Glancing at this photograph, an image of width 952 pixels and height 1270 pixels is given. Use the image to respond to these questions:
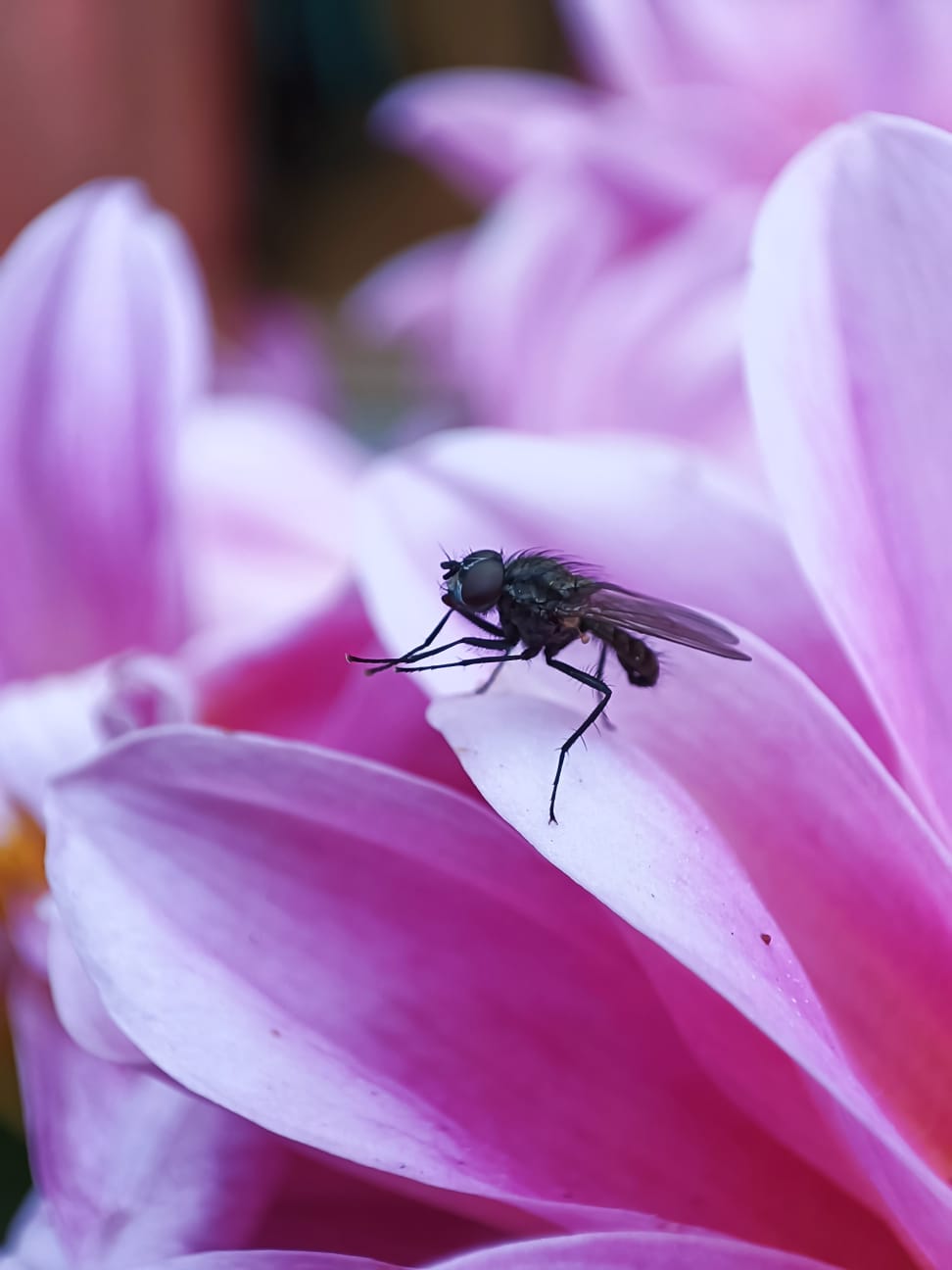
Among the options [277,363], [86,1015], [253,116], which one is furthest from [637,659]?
[253,116]

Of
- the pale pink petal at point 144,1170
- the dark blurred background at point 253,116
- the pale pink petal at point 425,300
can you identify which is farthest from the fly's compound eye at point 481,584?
the dark blurred background at point 253,116

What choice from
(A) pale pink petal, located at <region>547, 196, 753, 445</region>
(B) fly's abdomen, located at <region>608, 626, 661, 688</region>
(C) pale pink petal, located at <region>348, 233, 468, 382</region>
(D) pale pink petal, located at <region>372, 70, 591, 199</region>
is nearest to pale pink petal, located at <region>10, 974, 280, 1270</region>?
(B) fly's abdomen, located at <region>608, 626, 661, 688</region>

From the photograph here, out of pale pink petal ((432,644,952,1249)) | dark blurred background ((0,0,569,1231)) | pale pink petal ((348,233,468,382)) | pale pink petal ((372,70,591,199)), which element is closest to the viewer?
pale pink petal ((432,644,952,1249))

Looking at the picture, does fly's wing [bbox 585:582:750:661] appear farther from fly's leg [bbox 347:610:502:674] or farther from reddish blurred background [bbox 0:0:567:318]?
reddish blurred background [bbox 0:0:567:318]

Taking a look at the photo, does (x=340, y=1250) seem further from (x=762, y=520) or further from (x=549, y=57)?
(x=549, y=57)

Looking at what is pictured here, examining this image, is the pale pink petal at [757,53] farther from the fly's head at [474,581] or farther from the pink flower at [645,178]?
the fly's head at [474,581]

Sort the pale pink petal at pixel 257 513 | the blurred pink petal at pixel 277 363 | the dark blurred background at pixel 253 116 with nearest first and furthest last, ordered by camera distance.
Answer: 1. the pale pink petal at pixel 257 513
2. the blurred pink petal at pixel 277 363
3. the dark blurred background at pixel 253 116
